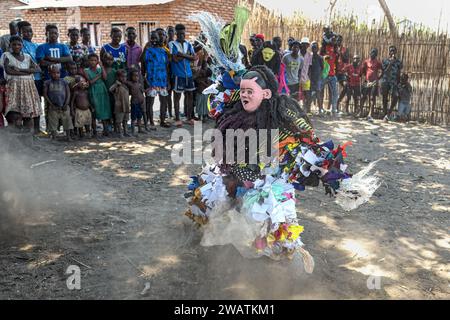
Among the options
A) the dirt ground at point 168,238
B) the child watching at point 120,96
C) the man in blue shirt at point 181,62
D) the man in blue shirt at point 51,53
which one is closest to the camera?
the dirt ground at point 168,238

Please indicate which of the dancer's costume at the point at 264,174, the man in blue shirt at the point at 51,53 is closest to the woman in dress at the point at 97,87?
the man in blue shirt at the point at 51,53

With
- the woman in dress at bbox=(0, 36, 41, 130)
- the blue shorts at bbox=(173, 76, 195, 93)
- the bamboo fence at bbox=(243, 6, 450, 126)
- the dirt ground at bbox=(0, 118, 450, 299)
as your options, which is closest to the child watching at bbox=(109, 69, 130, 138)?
the dirt ground at bbox=(0, 118, 450, 299)

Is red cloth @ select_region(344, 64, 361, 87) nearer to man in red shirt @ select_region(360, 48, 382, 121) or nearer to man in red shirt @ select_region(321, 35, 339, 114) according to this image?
man in red shirt @ select_region(360, 48, 382, 121)

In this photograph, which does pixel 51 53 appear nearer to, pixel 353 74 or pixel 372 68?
pixel 353 74

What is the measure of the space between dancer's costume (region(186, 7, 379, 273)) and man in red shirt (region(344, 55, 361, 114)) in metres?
7.36

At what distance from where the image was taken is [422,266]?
367 centimetres

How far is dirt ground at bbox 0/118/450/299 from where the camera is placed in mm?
3199

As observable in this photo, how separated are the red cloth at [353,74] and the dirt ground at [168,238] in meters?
4.33

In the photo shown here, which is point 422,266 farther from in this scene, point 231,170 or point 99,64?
point 99,64

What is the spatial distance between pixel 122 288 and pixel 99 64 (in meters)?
4.92

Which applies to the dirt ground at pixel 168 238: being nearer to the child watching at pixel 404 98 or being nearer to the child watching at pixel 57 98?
the child watching at pixel 57 98

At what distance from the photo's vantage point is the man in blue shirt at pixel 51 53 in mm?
6895

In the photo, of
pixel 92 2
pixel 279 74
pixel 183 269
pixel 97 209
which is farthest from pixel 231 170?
pixel 92 2

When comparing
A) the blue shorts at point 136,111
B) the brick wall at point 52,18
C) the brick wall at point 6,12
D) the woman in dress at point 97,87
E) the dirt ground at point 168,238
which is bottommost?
the dirt ground at point 168,238
